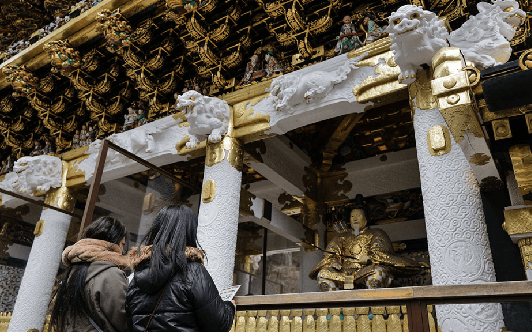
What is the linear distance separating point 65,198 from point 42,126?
171 centimetres

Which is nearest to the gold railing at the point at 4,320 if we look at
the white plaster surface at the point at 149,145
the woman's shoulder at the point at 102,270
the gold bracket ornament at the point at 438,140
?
the white plaster surface at the point at 149,145

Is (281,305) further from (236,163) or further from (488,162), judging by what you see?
(236,163)

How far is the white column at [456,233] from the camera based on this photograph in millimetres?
2736

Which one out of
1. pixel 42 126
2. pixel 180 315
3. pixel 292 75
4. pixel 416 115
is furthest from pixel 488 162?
pixel 42 126

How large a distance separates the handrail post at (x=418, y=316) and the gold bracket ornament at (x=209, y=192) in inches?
116

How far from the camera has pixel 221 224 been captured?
4.33m

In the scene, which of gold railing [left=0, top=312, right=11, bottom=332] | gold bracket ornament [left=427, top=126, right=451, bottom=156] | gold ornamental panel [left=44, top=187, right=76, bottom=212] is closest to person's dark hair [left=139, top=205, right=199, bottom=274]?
gold bracket ornament [left=427, top=126, right=451, bottom=156]

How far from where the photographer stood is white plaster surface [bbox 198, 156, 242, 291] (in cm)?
417

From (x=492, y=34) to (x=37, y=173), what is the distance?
6.03 metres

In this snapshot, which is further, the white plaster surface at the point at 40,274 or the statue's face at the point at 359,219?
the white plaster surface at the point at 40,274

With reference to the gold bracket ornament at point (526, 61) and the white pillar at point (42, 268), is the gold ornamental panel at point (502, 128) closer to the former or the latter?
the gold bracket ornament at point (526, 61)

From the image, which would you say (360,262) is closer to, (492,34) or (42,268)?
(492,34)

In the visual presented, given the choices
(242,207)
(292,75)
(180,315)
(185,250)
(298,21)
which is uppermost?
(298,21)

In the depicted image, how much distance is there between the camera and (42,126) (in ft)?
23.4
